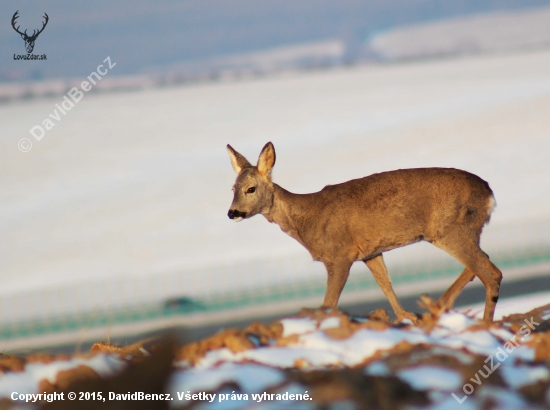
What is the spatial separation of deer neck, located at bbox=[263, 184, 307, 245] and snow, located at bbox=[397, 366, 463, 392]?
18.5 feet

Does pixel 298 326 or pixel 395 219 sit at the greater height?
pixel 395 219

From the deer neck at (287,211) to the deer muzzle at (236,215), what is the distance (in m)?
0.70

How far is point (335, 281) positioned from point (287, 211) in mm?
1420

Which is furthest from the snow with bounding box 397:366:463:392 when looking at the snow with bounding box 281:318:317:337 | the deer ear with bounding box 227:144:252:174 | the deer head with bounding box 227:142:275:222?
the deer ear with bounding box 227:144:252:174

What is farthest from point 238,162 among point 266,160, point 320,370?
point 320,370

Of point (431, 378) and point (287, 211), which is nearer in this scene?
point (431, 378)

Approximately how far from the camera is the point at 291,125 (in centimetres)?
5594

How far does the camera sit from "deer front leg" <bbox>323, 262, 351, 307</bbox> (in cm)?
997

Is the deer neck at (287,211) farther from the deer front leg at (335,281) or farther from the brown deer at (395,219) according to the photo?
the deer front leg at (335,281)

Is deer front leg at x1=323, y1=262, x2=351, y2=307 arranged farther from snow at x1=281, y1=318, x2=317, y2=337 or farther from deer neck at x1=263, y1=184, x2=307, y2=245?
snow at x1=281, y1=318, x2=317, y2=337

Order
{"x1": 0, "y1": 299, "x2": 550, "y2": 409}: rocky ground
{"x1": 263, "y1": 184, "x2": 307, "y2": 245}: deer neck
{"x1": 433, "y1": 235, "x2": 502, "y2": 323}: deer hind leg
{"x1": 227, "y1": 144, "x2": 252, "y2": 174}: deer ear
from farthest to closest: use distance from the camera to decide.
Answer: {"x1": 227, "y1": 144, "x2": 252, "y2": 174}: deer ear
{"x1": 263, "y1": 184, "x2": 307, "y2": 245}: deer neck
{"x1": 433, "y1": 235, "x2": 502, "y2": 323}: deer hind leg
{"x1": 0, "y1": 299, "x2": 550, "y2": 409}: rocky ground

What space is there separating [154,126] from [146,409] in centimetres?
5275

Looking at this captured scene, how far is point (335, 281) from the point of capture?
10078 millimetres

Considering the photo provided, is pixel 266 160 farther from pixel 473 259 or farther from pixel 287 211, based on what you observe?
pixel 473 259
